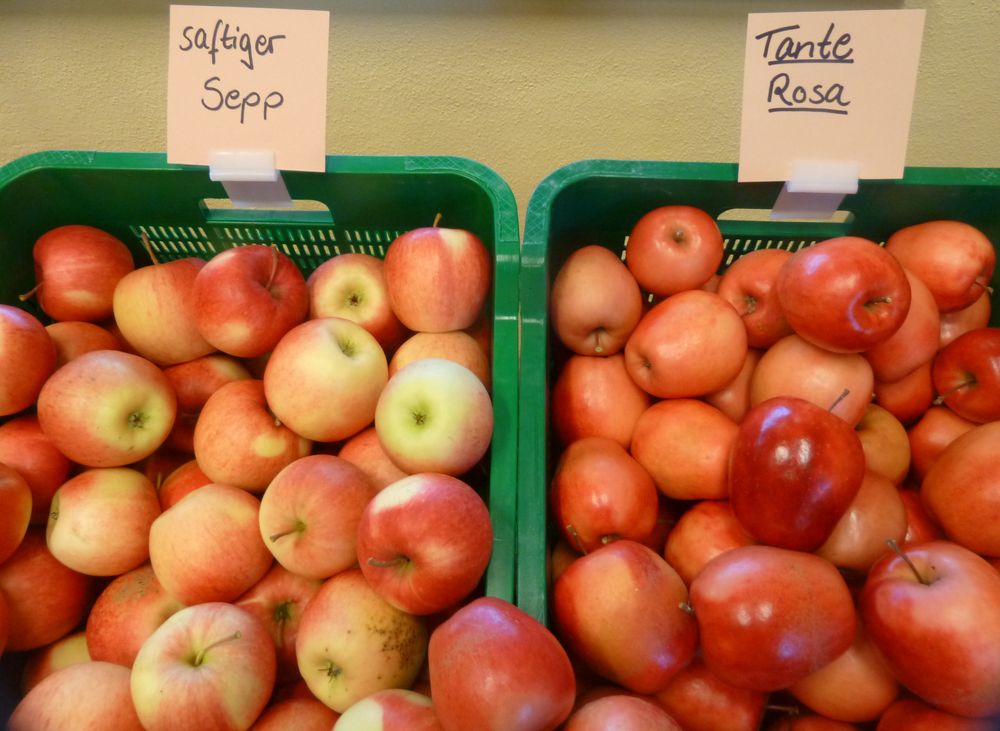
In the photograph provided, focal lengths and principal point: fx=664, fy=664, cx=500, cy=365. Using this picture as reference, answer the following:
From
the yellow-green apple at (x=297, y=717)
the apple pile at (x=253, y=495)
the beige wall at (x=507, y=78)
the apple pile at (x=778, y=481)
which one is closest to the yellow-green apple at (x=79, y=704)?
the apple pile at (x=253, y=495)

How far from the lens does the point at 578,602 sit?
0.66 m

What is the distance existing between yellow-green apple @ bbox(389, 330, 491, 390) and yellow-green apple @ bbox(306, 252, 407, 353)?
0.06 metres

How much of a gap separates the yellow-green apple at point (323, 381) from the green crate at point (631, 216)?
20 cm

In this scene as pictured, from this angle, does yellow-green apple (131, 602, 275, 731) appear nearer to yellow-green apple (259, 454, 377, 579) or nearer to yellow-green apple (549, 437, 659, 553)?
yellow-green apple (259, 454, 377, 579)

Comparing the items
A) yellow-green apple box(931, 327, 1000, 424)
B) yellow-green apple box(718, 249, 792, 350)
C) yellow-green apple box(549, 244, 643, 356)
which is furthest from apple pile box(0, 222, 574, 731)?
yellow-green apple box(931, 327, 1000, 424)

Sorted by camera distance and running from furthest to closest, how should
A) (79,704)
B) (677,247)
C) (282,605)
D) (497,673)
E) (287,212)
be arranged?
(287,212), (677,247), (282,605), (79,704), (497,673)

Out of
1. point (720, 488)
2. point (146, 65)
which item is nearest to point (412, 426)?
point (720, 488)

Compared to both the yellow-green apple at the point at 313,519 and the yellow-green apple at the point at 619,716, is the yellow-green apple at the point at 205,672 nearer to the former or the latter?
the yellow-green apple at the point at 313,519

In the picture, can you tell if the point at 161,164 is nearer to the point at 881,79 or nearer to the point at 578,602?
the point at 578,602

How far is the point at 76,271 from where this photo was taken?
0.89 metres

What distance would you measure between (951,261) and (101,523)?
1.05 meters

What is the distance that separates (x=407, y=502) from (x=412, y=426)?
0.11 metres

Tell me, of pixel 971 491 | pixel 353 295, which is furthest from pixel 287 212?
pixel 971 491

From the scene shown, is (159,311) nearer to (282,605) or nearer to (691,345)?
(282,605)
